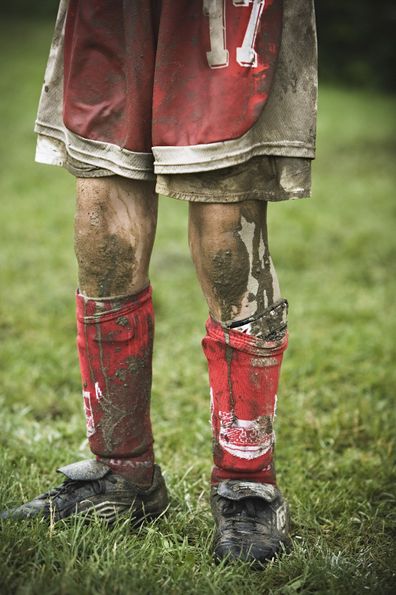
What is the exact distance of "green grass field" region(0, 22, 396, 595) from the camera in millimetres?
1690

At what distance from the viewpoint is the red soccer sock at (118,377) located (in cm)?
187

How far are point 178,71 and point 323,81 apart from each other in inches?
595

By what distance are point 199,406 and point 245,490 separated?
1122 mm

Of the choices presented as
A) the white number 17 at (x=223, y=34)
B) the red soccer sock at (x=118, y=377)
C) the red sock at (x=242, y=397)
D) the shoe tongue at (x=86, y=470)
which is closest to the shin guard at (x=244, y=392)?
the red sock at (x=242, y=397)

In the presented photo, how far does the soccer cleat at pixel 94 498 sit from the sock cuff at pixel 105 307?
1.34 feet

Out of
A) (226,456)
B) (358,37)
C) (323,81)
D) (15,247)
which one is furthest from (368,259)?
(358,37)

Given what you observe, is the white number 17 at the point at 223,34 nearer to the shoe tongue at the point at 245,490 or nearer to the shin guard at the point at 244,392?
the shin guard at the point at 244,392

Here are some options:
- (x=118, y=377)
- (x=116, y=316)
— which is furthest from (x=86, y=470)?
(x=116, y=316)

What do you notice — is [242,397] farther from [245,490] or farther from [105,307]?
[105,307]

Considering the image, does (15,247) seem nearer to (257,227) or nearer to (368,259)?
(368,259)

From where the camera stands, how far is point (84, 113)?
1.76m

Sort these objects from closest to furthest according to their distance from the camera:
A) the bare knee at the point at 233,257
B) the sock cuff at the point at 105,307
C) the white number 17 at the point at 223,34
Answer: the white number 17 at the point at 223,34 → the bare knee at the point at 233,257 → the sock cuff at the point at 105,307

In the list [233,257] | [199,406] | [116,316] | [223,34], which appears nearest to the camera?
[223,34]

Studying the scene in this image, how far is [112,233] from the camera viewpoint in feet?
5.96
